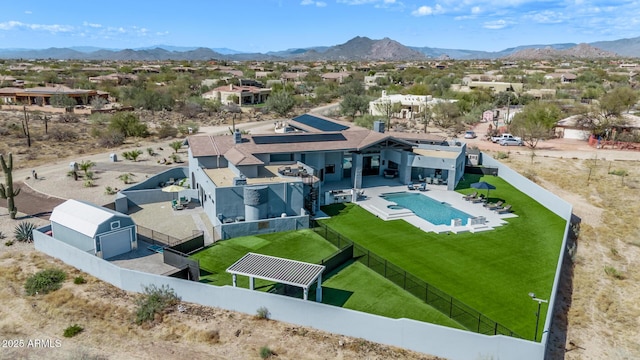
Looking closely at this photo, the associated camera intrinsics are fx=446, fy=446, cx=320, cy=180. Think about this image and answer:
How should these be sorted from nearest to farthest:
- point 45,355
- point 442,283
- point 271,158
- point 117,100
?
1. point 45,355
2. point 442,283
3. point 271,158
4. point 117,100

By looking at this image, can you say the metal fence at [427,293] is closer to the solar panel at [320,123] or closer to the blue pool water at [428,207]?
the blue pool water at [428,207]

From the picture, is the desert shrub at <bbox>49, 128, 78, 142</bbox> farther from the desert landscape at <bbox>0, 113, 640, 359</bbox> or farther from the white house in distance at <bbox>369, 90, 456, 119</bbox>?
the white house in distance at <bbox>369, 90, 456, 119</bbox>

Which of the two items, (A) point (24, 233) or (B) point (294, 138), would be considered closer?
(A) point (24, 233)

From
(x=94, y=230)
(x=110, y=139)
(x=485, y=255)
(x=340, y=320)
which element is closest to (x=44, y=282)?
(x=94, y=230)

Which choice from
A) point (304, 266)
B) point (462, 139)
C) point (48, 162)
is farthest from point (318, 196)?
point (462, 139)

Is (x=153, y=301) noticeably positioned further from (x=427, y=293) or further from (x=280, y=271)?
(x=427, y=293)

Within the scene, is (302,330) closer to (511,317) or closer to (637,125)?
(511,317)
